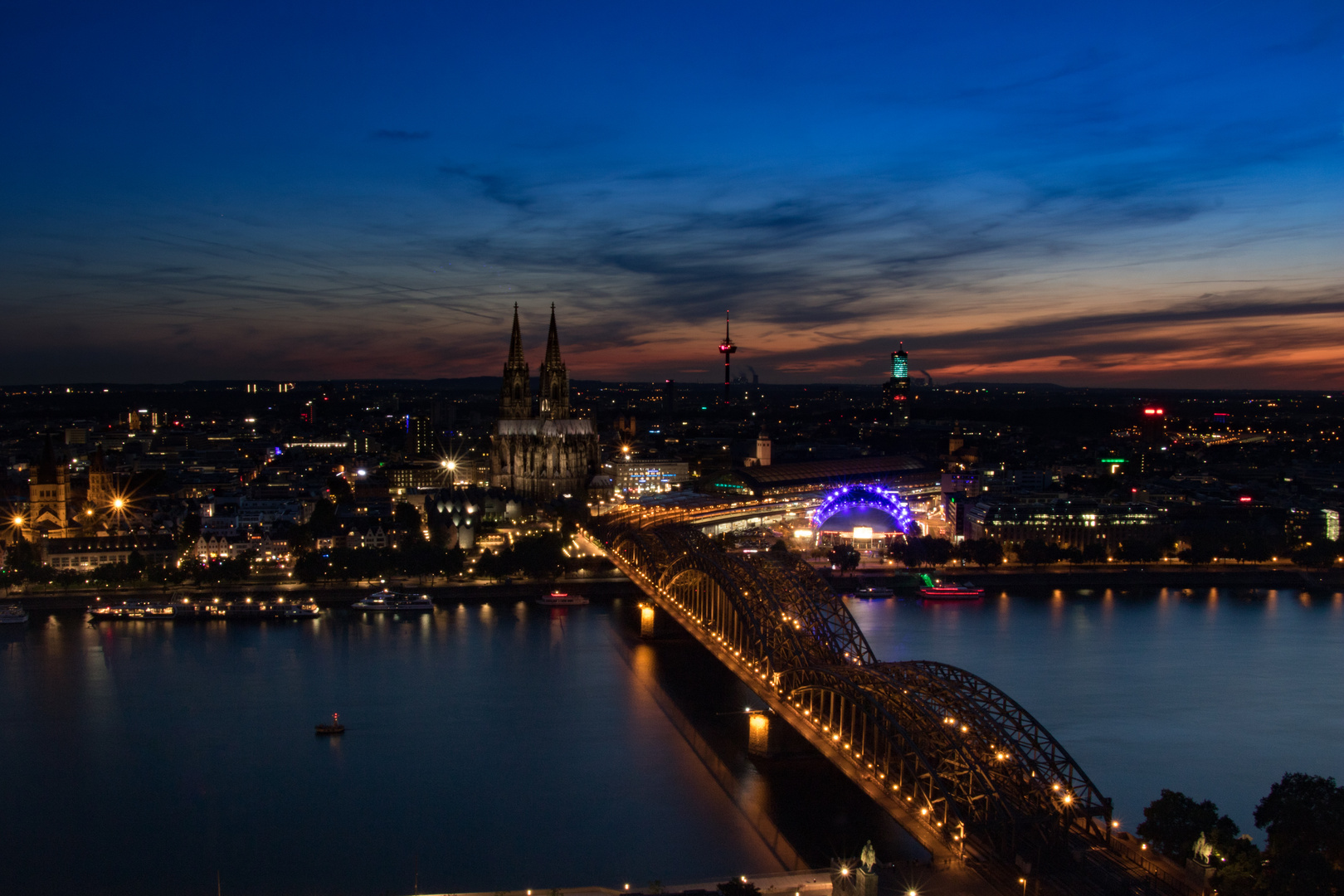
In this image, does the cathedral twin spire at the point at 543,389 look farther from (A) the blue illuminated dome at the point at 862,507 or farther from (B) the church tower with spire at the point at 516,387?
(A) the blue illuminated dome at the point at 862,507

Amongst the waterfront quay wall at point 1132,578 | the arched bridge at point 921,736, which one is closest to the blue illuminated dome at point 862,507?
the waterfront quay wall at point 1132,578

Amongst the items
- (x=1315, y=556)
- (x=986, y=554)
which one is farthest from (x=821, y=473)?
(x=1315, y=556)

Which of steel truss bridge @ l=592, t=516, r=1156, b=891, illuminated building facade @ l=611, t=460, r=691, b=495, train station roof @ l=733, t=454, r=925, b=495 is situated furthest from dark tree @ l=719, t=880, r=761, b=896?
illuminated building facade @ l=611, t=460, r=691, b=495

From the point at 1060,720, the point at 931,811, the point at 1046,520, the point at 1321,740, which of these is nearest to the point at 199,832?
the point at 931,811

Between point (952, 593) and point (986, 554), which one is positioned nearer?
point (952, 593)

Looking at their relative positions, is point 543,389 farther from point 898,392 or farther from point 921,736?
point 898,392

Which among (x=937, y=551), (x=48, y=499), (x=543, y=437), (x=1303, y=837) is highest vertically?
(x=543, y=437)

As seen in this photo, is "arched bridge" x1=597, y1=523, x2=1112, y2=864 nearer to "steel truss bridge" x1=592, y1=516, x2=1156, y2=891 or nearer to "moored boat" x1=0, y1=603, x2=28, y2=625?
"steel truss bridge" x1=592, y1=516, x2=1156, y2=891
